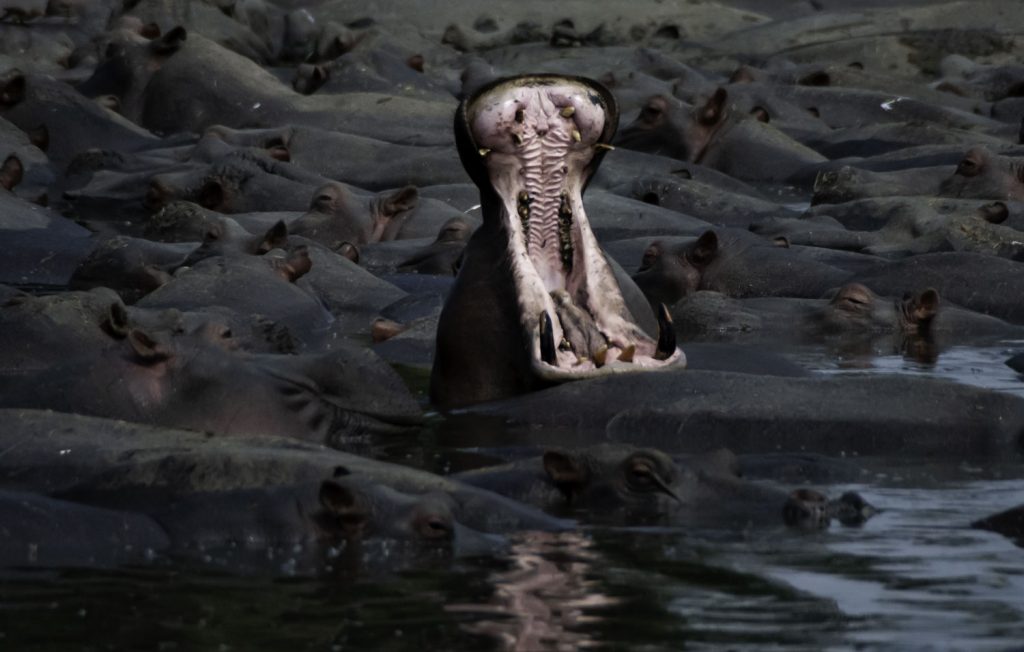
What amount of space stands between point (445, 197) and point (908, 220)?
290cm

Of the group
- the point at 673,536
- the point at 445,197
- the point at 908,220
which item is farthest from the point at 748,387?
the point at 445,197

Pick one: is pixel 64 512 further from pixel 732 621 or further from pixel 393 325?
pixel 393 325

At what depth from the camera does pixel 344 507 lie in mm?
5621

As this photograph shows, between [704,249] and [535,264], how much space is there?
399cm

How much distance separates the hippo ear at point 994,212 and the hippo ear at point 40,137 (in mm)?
6478

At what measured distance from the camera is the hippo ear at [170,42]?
56.9 ft

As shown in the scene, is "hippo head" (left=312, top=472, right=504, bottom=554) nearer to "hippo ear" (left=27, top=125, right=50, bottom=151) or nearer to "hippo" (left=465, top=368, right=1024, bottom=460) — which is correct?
"hippo" (left=465, top=368, right=1024, bottom=460)

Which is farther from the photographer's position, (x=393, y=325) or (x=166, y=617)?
(x=393, y=325)

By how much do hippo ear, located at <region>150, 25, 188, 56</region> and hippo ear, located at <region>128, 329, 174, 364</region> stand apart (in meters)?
10.4

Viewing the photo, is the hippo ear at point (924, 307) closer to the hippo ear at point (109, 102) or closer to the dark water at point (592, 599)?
the dark water at point (592, 599)

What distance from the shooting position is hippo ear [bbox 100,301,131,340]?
7.75 metres

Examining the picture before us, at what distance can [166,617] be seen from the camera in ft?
16.1

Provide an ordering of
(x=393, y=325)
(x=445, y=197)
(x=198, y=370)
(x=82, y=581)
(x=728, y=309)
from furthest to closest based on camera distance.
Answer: (x=445, y=197) → (x=728, y=309) → (x=393, y=325) → (x=198, y=370) → (x=82, y=581)

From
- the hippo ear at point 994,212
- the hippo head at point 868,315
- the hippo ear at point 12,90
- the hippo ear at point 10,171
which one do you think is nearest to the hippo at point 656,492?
the hippo head at point 868,315
